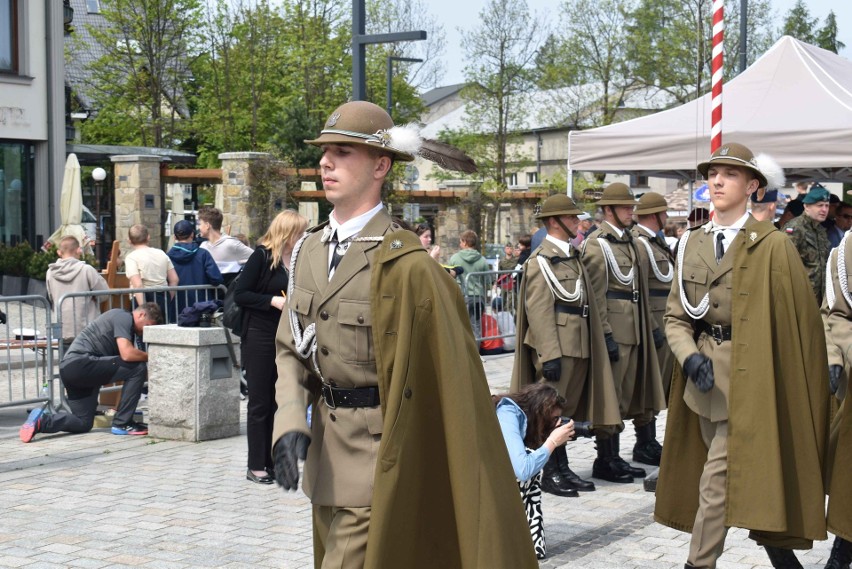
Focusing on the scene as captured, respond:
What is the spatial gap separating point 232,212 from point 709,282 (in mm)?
23018

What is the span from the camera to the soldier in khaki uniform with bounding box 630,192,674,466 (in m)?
9.17

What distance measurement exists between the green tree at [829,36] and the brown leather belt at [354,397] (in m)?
82.0

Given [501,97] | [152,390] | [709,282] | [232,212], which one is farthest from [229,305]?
[501,97]

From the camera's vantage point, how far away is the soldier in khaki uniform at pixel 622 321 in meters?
8.54

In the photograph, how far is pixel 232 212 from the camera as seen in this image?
2781 centimetres

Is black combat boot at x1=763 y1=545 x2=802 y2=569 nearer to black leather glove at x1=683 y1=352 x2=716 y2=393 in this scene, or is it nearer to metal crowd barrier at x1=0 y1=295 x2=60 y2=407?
black leather glove at x1=683 y1=352 x2=716 y2=393

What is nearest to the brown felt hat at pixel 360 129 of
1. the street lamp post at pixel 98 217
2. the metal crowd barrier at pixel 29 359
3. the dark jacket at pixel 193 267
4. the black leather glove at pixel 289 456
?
the black leather glove at pixel 289 456

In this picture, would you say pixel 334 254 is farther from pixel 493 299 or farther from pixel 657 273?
pixel 493 299

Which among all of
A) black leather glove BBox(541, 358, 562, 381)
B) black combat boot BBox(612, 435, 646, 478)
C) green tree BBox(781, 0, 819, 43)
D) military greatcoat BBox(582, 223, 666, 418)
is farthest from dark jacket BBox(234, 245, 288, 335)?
green tree BBox(781, 0, 819, 43)

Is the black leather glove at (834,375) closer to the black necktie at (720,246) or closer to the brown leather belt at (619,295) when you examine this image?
the black necktie at (720,246)

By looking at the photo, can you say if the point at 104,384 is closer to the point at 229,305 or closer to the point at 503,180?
the point at 229,305

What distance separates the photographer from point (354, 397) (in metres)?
3.86

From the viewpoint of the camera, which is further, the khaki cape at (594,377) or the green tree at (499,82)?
the green tree at (499,82)

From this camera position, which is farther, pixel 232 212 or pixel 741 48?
pixel 232 212
